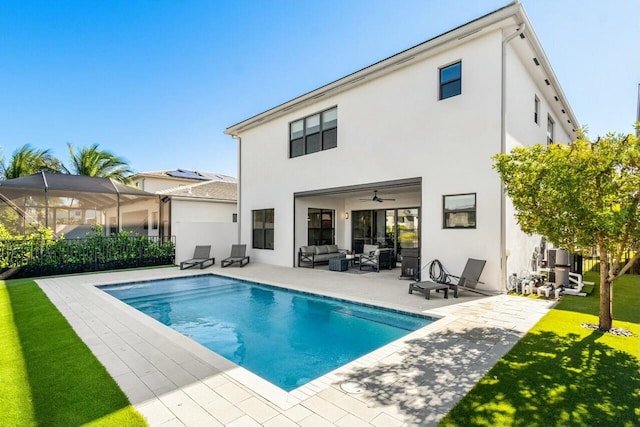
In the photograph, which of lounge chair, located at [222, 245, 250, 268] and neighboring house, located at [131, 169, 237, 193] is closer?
lounge chair, located at [222, 245, 250, 268]

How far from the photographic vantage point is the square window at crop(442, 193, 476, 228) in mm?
8807

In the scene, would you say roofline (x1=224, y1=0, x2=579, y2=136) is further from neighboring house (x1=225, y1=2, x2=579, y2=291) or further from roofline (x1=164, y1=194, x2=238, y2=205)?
roofline (x1=164, y1=194, x2=238, y2=205)

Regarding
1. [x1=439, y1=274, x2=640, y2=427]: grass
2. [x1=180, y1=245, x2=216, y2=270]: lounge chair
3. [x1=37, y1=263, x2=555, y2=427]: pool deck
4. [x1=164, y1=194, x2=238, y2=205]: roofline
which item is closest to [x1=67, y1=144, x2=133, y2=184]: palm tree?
[x1=164, y1=194, x2=238, y2=205]: roofline

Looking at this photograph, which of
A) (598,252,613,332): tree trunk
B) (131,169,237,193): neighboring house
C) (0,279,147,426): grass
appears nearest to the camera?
(0,279,147,426): grass

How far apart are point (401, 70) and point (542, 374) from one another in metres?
9.29

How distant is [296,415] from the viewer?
10.0 ft

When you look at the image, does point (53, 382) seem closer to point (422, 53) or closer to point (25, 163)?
point (422, 53)

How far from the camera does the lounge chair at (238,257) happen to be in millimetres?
14755

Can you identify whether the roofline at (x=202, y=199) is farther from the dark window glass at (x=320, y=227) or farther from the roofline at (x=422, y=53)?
the dark window glass at (x=320, y=227)

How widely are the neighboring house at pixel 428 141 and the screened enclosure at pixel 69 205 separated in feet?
27.2

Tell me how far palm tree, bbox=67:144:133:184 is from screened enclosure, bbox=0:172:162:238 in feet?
17.5

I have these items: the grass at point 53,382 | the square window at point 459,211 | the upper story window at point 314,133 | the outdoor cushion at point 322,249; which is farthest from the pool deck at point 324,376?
the upper story window at point 314,133

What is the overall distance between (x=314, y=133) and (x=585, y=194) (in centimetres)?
1007

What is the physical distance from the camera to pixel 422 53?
9.58 metres
